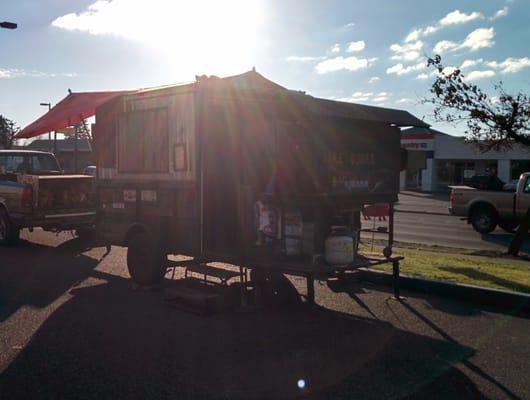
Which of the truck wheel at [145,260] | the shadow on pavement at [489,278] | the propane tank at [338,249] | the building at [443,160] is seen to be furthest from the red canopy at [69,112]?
the building at [443,160]

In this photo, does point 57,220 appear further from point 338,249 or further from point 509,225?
point 509,225

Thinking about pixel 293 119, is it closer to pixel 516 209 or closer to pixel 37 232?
pixel 37 232

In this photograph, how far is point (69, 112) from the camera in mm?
11094

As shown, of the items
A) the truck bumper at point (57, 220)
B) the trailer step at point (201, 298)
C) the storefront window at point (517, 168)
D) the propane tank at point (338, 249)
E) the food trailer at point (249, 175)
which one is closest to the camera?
the propane tank at point (338, 249)

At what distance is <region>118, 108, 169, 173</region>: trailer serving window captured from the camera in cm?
849

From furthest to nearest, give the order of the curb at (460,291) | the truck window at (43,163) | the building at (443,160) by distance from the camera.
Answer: the building at (443,160), the truck window at (43,163), the curb at (460,291)

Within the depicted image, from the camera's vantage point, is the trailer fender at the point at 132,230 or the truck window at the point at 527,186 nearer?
the trailer fender at the point at 132,230

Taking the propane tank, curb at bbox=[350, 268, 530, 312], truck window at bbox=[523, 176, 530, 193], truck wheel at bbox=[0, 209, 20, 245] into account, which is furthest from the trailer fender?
truck window at bbox=[523, 176, 530, 193]

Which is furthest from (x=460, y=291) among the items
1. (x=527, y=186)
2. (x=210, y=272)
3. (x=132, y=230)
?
(x=527, y=186)

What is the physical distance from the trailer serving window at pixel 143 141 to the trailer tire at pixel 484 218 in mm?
13194

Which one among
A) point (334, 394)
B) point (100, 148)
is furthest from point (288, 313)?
point (100, 148)

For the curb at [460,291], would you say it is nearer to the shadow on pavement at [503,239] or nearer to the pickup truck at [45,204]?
the pickup truck at [45,204]

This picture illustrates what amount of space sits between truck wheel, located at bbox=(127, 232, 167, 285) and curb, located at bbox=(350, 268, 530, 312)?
284cm

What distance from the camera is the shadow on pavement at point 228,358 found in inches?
195
